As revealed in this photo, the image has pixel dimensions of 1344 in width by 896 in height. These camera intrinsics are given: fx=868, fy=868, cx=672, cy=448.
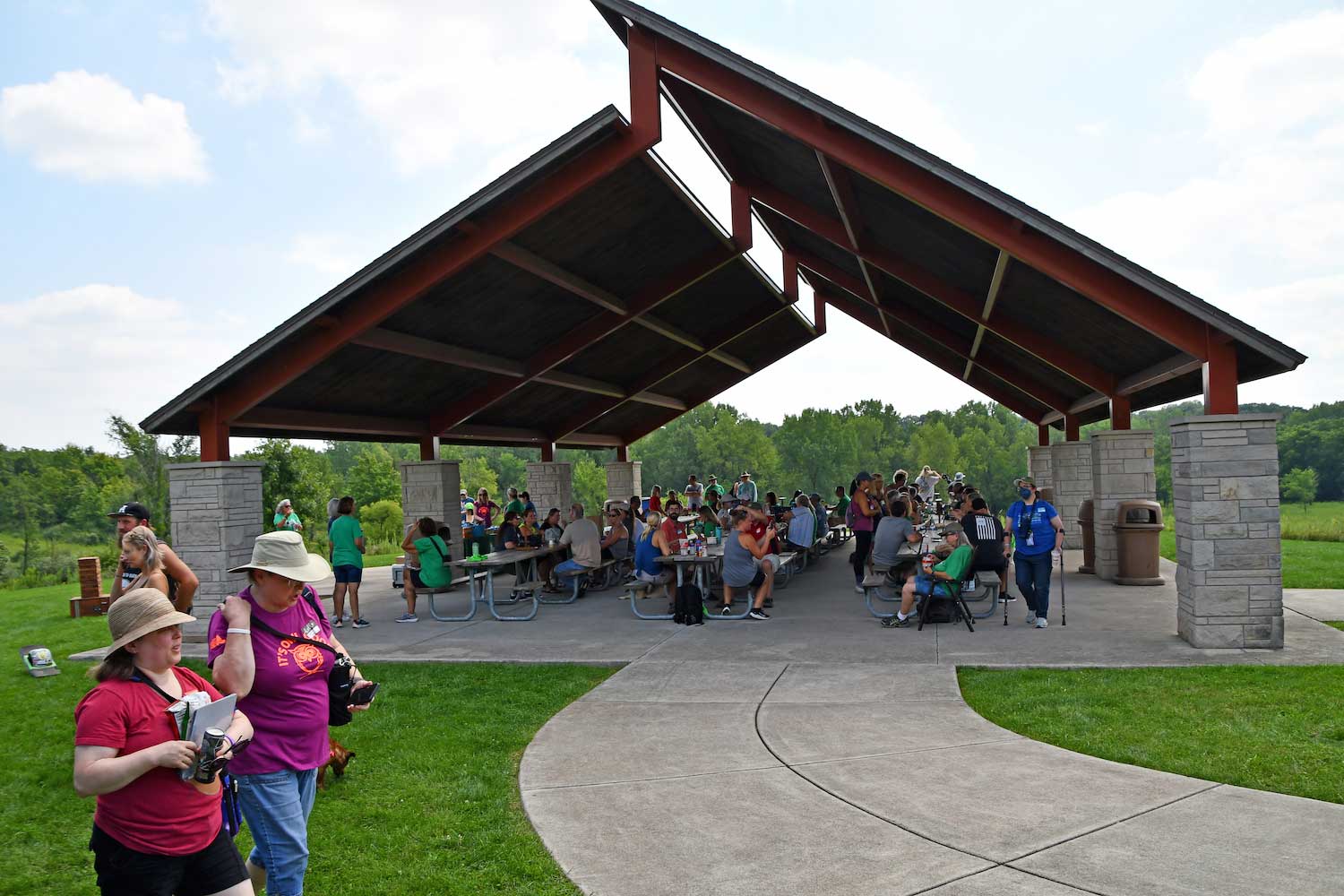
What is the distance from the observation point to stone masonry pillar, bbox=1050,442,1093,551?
17953mm

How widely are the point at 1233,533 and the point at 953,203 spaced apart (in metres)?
4.25

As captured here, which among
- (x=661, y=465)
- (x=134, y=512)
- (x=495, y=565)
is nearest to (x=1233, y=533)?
(x=495, y=565)

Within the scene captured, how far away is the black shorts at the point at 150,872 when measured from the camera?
268 cm

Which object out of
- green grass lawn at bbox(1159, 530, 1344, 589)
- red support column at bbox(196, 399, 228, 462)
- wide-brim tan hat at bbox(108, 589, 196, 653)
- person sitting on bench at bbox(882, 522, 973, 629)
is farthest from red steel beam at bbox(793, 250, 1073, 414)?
wide-brim tan hat at bbox(108, 589, 196, 653)

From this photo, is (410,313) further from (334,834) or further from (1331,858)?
(1331,858)

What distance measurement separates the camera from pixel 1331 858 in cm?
396

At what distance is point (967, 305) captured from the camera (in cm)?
1357

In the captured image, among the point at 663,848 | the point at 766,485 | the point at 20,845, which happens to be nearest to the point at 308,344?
the point at 20,845

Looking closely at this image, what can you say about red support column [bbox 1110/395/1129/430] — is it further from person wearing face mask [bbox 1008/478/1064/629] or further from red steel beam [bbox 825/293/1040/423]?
red steel beam [bbox 825/293/1040/423]

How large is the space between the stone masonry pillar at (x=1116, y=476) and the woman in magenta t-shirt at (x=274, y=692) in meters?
12.6

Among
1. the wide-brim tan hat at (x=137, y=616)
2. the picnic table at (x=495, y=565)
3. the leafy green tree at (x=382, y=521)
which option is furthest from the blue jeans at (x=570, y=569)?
the leafy green tree at (x=382, y=521)

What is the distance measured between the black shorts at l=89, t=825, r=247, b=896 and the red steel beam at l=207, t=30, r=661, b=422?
874 centimetres

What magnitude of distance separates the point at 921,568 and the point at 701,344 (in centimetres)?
1137

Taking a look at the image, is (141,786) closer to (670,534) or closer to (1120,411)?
(670,534)
